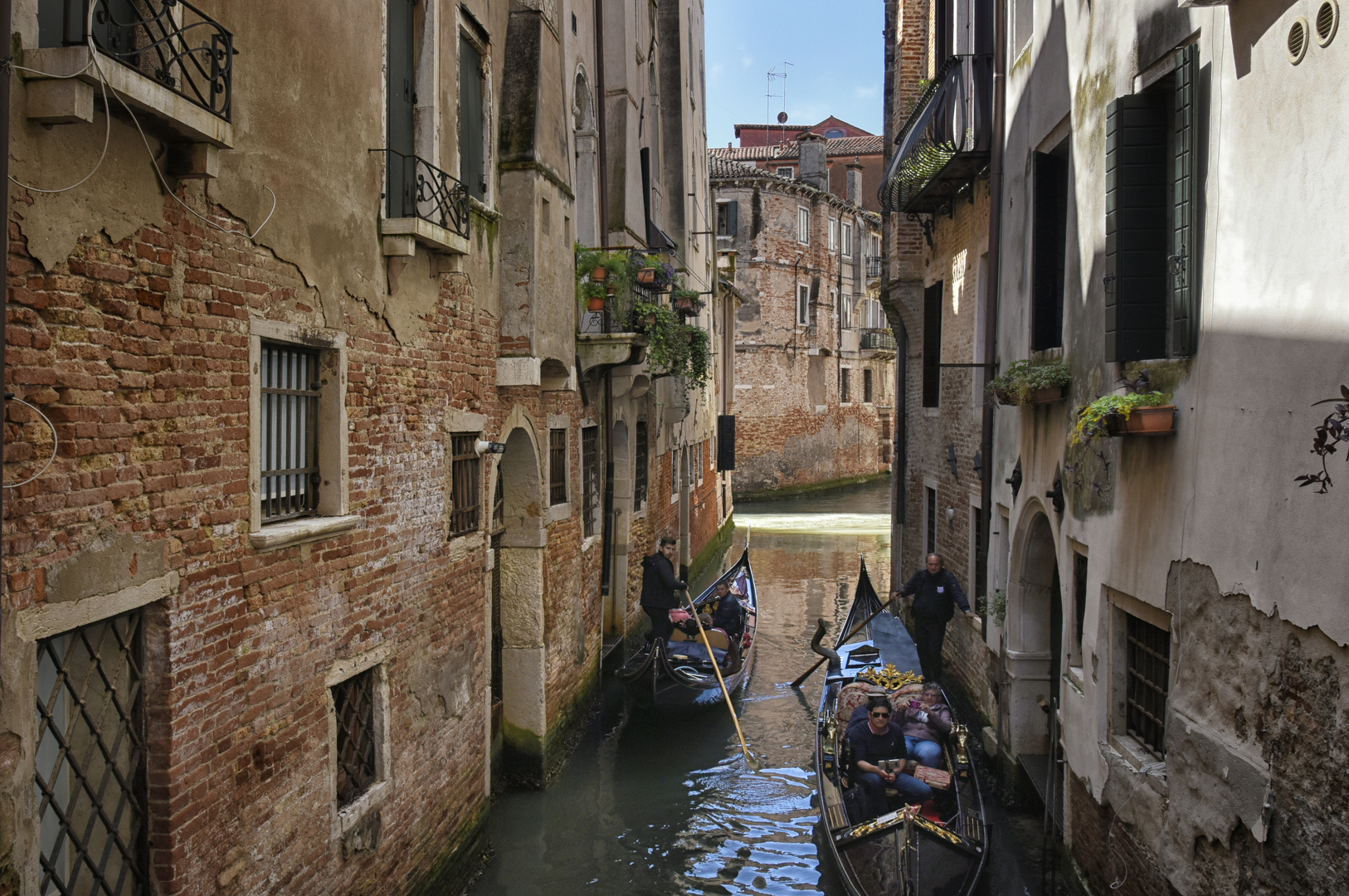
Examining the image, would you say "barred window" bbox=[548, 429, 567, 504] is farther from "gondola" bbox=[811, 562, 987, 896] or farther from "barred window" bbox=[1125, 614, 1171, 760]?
"barred window" bbox=[1125, 614, 1171, 760]

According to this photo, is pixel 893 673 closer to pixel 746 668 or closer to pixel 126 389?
pixel 746 668

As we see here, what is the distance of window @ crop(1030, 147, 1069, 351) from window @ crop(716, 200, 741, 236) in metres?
26.4

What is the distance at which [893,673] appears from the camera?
29.3 feet

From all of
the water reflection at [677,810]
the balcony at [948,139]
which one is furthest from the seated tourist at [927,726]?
the balcony at [948,139]

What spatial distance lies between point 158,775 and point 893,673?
20.6 feet

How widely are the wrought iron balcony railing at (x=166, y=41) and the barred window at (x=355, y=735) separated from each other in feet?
9.66

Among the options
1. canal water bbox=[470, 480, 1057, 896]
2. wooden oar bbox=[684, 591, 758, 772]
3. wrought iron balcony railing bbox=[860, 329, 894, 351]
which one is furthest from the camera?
wrought iron balcony railing bbox=[860, 329, 894, 351]

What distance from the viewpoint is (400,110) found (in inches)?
245

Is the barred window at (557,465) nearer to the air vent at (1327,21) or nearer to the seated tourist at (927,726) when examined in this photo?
the seated tourist at (927,726)

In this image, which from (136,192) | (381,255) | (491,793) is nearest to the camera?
(136,192)

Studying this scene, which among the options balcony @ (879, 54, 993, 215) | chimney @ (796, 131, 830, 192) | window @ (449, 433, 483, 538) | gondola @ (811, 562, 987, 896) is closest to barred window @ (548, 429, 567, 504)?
window @ (449, 433, 483, 538)

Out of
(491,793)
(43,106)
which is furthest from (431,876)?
(43,106)

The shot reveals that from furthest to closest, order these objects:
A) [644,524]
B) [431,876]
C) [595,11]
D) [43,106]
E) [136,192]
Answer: [644,524], [595,11], [431,876], [136,192], [43,106]

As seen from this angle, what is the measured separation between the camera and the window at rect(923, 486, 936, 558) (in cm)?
1279
